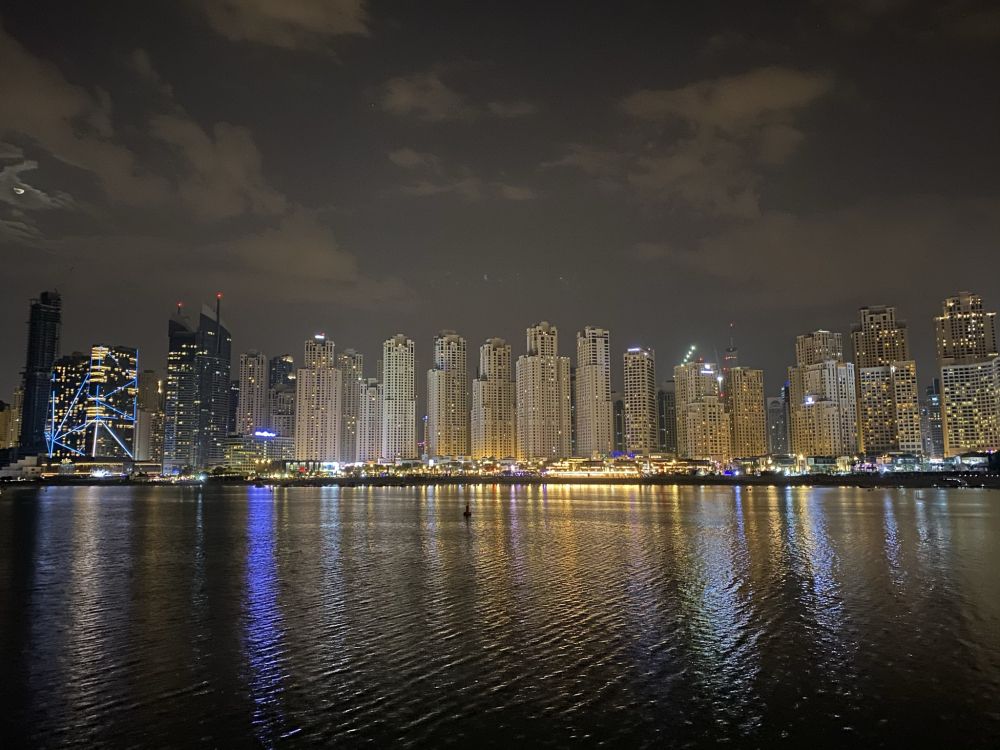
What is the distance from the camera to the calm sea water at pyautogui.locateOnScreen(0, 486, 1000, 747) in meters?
13.9

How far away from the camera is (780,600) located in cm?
2512

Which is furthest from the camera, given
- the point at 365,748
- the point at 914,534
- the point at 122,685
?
the point at 914,534

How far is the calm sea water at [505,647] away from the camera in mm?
13852

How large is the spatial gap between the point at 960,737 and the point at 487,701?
8.88 metres

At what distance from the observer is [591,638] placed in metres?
20.1

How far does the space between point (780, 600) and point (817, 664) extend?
7.75 meters

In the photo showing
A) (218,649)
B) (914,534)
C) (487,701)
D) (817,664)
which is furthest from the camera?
(914,534)

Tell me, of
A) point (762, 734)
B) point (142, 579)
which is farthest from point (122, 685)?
point (142, 579)

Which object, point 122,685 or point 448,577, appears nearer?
point 122,685

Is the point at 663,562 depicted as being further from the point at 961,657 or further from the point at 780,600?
the point at 961,657

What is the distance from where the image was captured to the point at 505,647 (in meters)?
19.3

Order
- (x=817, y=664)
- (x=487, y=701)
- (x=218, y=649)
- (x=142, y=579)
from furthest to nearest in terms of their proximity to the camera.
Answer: (x=142, y=579) < (x=218, y=649) < (x=817, y=664) < (x=487, y=701)

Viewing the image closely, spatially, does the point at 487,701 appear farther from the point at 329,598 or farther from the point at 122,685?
the point at 329,598

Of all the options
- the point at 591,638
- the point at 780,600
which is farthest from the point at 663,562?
the point at 591,638
